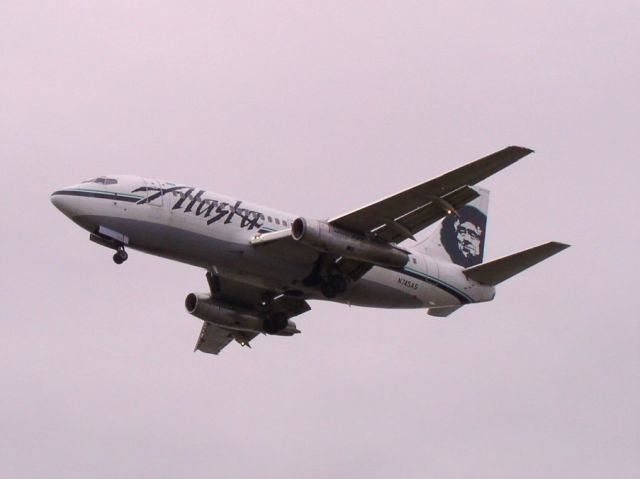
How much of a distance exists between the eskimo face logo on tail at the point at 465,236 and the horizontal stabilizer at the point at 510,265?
7.43 feet

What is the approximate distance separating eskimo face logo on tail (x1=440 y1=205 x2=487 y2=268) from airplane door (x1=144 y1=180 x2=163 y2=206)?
1252 cm

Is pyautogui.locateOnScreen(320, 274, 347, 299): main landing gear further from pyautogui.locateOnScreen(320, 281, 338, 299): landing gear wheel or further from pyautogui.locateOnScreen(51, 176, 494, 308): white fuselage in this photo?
pyautogui.locateOnScreen(51, 176, 494, 308): white fuselage

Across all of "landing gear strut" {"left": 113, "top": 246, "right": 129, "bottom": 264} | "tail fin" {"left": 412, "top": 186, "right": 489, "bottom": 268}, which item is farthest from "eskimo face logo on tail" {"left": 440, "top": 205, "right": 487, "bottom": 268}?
"landing gear strut" {"left": 113, "top": 246, "right": 129, "bottom": 264}

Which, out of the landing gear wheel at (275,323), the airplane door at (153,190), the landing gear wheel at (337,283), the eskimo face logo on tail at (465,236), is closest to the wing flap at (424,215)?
the landing gear wheel at (337,283)

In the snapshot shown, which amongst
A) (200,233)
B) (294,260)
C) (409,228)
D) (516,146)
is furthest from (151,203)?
(516,146)

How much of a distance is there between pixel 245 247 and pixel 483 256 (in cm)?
1221

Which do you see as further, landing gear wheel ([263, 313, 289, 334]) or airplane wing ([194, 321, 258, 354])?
airplane wing ([194, 321, 258, 354])

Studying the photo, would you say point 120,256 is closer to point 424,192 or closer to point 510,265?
point 424,192

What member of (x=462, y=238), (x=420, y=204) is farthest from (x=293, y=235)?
→ (x=462, y=238)

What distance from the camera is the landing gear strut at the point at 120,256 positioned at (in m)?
48.9

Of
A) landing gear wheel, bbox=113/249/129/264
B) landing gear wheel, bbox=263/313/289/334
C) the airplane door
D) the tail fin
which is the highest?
the tail fin

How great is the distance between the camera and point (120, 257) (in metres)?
48.9

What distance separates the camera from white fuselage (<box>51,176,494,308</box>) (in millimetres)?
48938

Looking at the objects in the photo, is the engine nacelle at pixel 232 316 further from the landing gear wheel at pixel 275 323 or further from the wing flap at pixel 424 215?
the wing flap at pixel 424 215
